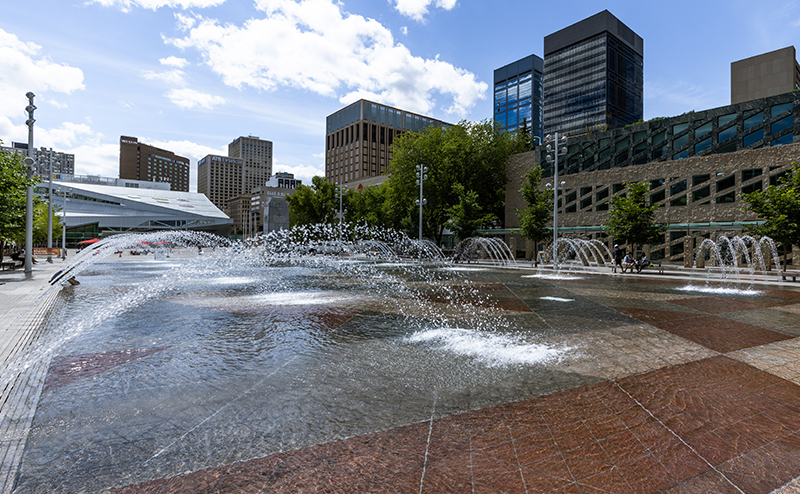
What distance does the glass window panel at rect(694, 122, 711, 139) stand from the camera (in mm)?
33094

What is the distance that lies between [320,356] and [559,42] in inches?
6343

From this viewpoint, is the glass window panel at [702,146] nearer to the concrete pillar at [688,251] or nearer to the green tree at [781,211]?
the concrete pillar at [688,251]

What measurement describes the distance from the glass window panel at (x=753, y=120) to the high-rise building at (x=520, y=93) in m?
139

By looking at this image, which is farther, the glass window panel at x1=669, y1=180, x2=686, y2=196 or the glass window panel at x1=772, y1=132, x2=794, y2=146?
the glass window panel at x1=669, y1=180, x2=686, y2=196

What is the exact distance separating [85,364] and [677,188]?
131ft

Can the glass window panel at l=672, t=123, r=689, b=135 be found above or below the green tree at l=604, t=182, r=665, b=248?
above

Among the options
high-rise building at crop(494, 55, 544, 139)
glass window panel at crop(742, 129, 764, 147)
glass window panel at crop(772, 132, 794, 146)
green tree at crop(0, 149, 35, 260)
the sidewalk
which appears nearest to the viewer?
the sidewalk

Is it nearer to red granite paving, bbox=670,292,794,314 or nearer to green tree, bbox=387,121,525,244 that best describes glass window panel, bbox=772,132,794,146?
green tree, bbox=387,121,525,244

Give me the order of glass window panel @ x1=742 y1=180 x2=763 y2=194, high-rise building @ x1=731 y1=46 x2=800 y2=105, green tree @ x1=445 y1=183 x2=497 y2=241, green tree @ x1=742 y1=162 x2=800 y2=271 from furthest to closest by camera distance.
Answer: high-rise building @ x1=731 y1=46 x2=800 y2=105, green tree @ x1=445 y1=183 x2=497 y2=241, glass window panel @ x1=742 y1=180 x2=763 y2=194, green tree @ x1=742 y1=162 x2=800 y2=271

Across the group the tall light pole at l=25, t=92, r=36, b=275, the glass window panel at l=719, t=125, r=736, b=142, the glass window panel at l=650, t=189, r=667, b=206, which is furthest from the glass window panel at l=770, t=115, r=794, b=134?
the tall light pole at l=25, t=92, r=36, b=275

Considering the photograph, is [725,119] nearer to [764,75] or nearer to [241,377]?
[241,377]

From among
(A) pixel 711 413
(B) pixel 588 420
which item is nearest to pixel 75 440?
(B) pixel 588 420

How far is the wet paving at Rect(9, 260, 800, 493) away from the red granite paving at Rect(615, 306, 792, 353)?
0.09 m

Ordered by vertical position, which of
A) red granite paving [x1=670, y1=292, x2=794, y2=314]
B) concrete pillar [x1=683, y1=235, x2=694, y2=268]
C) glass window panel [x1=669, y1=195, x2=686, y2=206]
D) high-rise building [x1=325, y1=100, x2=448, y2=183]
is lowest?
red granite paving [x1=670, y1=292, x2=794, y2=314]
